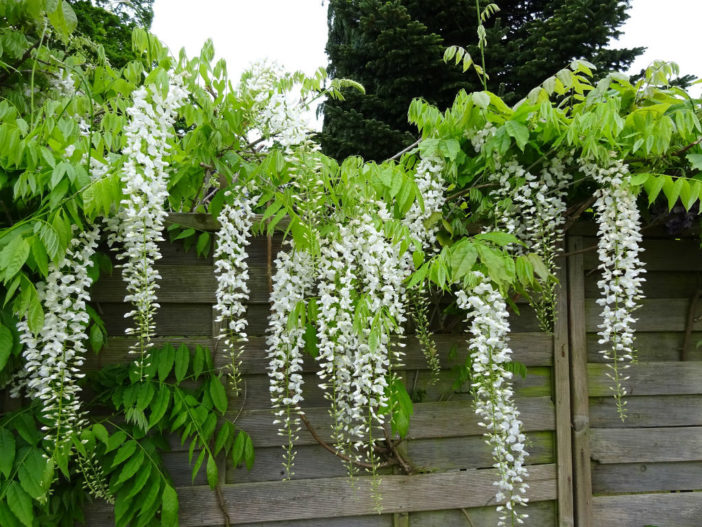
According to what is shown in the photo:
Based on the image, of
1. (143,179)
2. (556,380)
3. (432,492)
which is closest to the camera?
(143,179)

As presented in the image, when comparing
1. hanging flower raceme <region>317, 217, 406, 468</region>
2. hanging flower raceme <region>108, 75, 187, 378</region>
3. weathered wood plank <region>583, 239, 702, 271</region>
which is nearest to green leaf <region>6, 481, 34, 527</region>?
hanging flower raceme <region>108, 75, 187, 378</region>

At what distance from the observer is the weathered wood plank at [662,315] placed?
8.24 ft

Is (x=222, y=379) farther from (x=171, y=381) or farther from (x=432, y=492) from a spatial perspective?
(x=432, y=492)

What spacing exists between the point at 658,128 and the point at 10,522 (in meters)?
2.67

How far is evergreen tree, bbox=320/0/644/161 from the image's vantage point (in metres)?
5.91

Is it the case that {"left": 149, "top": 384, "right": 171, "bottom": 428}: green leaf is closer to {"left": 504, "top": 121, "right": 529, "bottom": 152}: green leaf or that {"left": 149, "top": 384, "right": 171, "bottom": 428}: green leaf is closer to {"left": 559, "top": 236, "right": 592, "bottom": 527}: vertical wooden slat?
{"left": 504, "top": 121, "right": 529, "bottom": 152}: green leaf

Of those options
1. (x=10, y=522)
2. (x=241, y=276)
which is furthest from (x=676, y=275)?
(x=10, y=522)

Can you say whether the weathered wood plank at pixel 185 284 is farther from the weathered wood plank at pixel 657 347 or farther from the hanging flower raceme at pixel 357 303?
the weathered wood plank at pixel 657 347

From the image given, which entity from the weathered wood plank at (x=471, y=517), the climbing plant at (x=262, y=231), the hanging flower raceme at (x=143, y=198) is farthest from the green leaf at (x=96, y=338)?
the weathered wood plank at (x=471, y=517)

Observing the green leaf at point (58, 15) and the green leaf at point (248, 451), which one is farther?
the green leaf at point (248, 451)

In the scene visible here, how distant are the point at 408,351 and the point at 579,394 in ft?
2.81

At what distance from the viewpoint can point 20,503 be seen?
1681mm

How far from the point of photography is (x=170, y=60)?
2.00 metres

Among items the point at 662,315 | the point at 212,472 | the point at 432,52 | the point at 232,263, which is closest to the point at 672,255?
the point at 662,315
